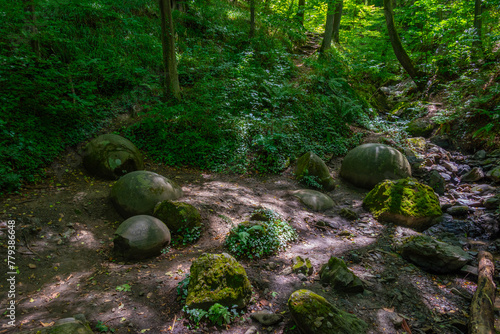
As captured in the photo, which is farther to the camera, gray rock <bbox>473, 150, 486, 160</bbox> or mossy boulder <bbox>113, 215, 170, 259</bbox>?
gray rock <bbox>473, 150, 486, 160</bbox>

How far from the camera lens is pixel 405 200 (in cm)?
573

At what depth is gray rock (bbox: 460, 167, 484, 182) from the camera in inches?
275

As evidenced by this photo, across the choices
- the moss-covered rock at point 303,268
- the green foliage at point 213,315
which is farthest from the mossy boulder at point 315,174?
the green foliage at point 213,315

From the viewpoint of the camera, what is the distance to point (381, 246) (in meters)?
4.95

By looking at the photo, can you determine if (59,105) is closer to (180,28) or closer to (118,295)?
(118,295)

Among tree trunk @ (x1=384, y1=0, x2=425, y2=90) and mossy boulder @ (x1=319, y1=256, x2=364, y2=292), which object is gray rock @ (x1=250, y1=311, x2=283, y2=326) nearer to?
mossy boulder @ (x1=319, y1=256, x2=364, y2=292)

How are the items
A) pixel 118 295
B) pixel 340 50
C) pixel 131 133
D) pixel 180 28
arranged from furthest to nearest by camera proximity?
1. pixel 340 50
2. pixel 180 28
3. pixel 131 133
4. pixel 118 295

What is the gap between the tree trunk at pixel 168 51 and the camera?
7.76 meters

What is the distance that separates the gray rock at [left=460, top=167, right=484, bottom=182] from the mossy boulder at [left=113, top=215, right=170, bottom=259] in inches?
319

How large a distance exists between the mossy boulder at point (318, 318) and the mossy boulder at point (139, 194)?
10.8 feet

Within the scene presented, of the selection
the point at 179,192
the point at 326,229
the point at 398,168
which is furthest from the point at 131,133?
the point at 398,168

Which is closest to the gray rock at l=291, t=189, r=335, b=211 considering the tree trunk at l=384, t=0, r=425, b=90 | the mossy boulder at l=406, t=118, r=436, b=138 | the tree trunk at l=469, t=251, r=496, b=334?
the tree trunk at l=469, t=251, r=496, b=334

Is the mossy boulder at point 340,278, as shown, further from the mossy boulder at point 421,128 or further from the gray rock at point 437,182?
the mossy boulder at point 421,128

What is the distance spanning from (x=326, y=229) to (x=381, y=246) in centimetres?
107
